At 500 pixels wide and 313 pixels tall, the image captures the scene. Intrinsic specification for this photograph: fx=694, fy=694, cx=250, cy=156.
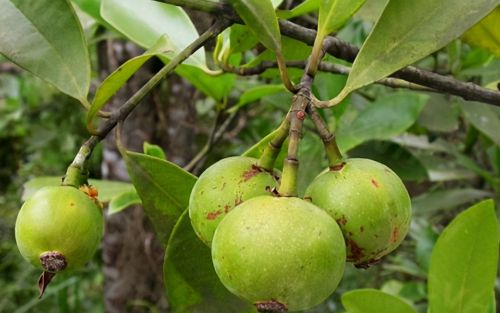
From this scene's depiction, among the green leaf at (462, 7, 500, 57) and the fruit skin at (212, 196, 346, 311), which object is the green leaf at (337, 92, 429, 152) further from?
the fruit skin at (212, 196, 346, 311)

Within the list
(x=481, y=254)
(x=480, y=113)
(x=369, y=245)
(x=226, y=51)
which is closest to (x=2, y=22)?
(x=226, y=51)

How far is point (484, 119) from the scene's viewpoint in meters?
1.27

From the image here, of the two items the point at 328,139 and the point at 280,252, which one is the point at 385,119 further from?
the point at 280,252

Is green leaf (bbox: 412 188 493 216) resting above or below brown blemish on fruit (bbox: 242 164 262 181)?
below

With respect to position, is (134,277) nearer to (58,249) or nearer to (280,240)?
(58,249)

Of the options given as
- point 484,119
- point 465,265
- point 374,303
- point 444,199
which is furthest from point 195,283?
point 444,199

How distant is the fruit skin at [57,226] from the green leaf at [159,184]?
13 cm

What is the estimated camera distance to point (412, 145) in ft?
5.58

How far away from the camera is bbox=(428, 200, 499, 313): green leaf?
2.59 ft

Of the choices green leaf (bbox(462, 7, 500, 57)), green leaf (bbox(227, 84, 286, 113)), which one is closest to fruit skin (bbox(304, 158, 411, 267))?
green leaf (bbox(462, 7, 500, 57))

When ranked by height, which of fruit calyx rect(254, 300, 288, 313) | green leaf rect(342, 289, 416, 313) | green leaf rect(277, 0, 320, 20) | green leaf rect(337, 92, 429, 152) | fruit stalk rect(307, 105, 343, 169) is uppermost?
green leaf rect(277, 0, 320, 20)

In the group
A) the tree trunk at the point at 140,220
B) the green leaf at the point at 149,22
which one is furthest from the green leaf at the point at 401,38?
the tree trunk at the point at 140,220

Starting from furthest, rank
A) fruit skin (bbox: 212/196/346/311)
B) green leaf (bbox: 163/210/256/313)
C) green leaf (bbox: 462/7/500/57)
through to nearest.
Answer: green leaf (bbox: 462/7/500/57) < green leaf (bbox: 163/210/256/313) < fruit skin (bbox: 212/196/346/311)

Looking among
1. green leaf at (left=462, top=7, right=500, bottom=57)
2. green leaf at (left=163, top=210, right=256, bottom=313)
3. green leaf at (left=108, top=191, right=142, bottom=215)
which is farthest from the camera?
green leaf at (left=108, top=191, right=142, bottom=215)
